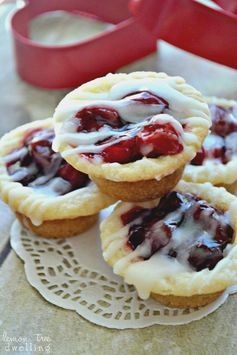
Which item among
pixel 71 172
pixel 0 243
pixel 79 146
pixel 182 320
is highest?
pixel 79 146

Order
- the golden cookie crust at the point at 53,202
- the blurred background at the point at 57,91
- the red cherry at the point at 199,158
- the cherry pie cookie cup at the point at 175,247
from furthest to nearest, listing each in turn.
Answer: the blurred background at the point at 57,91, the red cherry at the point at 199,158, the golden cookie crust at the point at 53,202, the cherry pie cookie cup at the point at 175,247

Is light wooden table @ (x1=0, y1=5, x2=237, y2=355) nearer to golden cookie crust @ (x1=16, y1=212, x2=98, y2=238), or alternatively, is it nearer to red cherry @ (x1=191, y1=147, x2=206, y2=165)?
golden cookie crust @ (x1=16, y1=212, x2=98, y2=238)

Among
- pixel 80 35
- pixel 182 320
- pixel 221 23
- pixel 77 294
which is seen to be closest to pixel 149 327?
pixel 182 320

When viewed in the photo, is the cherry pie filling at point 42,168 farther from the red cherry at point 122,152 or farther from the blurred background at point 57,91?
Answer: the blurred background at point 57,91

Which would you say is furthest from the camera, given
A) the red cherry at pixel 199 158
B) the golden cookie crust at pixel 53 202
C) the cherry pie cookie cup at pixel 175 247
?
the red cherry at pixel 199 158

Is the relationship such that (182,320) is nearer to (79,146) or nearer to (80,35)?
(79,146)

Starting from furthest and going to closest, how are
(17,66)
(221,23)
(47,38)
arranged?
(47,38) < (17,66) < (221,23)

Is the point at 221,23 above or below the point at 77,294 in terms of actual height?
above

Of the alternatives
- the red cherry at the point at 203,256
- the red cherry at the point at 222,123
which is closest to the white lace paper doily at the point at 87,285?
the red cherry at the point at 203,256
